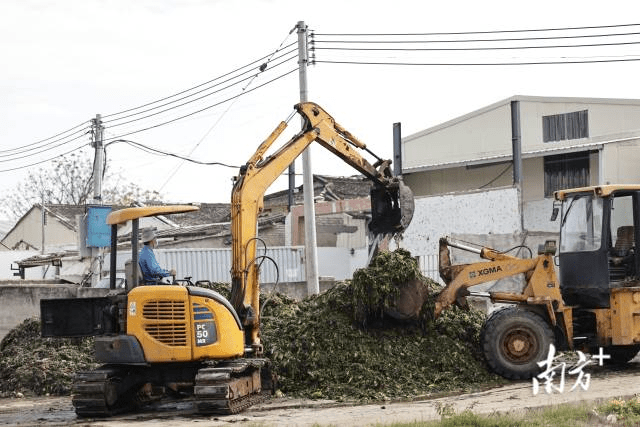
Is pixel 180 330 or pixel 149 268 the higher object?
pixel 149 268

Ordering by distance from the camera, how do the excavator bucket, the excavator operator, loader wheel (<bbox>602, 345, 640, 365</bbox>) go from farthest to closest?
1. loader wheel (<bbox>602, 345, 640, 365</bbox>)
2. the excavator bucket
3. the excavator operator

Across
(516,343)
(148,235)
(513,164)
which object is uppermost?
(513,164)

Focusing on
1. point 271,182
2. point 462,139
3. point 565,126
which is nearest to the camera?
point 271,182

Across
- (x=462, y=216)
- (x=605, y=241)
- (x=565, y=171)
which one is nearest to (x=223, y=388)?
(x=605, y=241)

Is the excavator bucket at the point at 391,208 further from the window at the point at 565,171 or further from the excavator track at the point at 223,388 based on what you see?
the window at the point at 565,171

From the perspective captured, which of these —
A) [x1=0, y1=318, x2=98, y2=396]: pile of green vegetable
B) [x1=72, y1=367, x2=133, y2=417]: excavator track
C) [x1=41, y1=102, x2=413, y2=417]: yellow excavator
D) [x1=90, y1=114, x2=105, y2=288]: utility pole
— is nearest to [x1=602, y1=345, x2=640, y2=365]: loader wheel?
[x1=41, y1=102, x2=413, y2=417]: yellow excavator

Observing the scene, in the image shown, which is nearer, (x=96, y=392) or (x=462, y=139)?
(x=96, y=392)

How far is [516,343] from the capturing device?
43.4 feet

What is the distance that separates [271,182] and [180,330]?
2.68m

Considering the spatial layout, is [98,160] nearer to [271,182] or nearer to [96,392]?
[271,182]

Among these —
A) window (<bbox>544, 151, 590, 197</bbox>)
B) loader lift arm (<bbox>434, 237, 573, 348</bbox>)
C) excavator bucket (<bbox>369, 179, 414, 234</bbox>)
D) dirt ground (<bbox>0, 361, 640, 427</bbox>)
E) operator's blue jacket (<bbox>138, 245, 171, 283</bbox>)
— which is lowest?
dirt ground (<bbox>0, 361, 640, 427</bbox>)

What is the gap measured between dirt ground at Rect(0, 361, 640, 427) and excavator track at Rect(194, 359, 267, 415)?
0.13 meters

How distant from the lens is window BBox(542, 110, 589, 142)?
34531 millimetres

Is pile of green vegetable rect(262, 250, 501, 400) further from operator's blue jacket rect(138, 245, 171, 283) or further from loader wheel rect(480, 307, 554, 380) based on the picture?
operator's blue jacket rect(138, 245, 171, 283)
